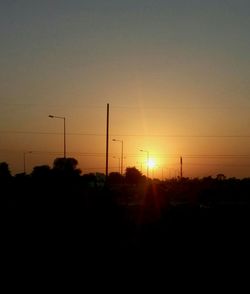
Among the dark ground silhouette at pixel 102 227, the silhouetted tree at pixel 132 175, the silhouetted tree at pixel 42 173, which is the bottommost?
the silhouetted tree at pixel 132 175

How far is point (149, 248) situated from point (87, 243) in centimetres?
238

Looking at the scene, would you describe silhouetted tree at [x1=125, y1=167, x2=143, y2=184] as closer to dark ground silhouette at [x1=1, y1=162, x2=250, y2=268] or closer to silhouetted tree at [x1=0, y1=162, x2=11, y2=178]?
silhouetted tree at [x1=0, y1=162, x2=11, y2=178]

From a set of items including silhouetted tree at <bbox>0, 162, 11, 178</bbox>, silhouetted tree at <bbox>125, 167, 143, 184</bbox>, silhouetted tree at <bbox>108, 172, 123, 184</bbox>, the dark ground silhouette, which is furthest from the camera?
silhouetted tree at <bbox>125, 167, 143, 184</bbox>

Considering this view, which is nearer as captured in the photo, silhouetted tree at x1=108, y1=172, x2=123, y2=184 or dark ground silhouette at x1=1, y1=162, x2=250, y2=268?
dark ground silhouette at x1=1, y1=162, x2=250, y2=268

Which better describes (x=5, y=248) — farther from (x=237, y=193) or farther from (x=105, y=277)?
(x=237, y=193)

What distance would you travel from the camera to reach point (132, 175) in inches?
6781

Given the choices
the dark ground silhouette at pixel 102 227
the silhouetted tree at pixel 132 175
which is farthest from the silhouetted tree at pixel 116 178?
the dark ground silhouette at pixel 102 227

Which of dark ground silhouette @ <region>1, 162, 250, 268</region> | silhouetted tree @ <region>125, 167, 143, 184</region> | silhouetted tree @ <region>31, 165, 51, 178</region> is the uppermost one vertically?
silhouetted tree @ <region>31, 165, 51, 178</region>

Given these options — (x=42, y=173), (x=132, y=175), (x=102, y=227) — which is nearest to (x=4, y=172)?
(x=42, y=173)

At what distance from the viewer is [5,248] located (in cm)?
2352

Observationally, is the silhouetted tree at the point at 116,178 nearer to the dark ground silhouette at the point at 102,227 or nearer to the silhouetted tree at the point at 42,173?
the silhouetted tree at the point at 42,173

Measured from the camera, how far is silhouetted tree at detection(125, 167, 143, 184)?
166100 mm

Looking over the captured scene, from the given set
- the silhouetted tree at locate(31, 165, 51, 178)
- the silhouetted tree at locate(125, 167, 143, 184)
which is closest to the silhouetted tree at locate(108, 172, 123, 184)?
the silhouetted tree at locate(125, 167, 143, 184)

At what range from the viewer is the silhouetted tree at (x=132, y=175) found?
16610cm
